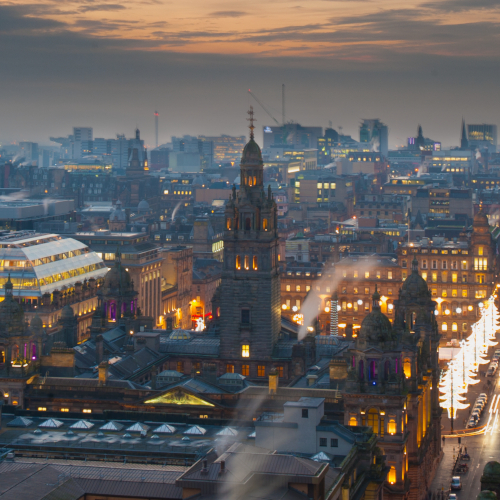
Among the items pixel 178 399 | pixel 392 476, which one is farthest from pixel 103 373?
pixel 392 476

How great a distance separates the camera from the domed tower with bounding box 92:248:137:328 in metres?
196

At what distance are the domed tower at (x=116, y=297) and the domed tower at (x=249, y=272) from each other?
68.5 ft

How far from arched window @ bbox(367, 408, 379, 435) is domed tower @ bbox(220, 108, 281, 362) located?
45.8m

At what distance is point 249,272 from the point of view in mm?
181000

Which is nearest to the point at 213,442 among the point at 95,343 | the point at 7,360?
the point at 7,360

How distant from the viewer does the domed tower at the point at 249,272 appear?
181 m

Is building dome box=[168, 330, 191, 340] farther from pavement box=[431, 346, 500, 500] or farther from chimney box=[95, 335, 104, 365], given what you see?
pavement box=[431, 346, 500, 500]

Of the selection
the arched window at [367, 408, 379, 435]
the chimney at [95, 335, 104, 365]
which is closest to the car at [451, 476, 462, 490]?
the arched window at [367, 408, 379, 435]

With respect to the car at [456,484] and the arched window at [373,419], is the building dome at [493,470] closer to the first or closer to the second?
the arched window at [373,419]

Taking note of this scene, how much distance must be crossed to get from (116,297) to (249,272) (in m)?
25.9

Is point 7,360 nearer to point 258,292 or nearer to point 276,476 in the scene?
point 258,292

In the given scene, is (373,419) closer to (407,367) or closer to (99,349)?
(407,367)

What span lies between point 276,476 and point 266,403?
45127mm

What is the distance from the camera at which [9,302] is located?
154250 mm
